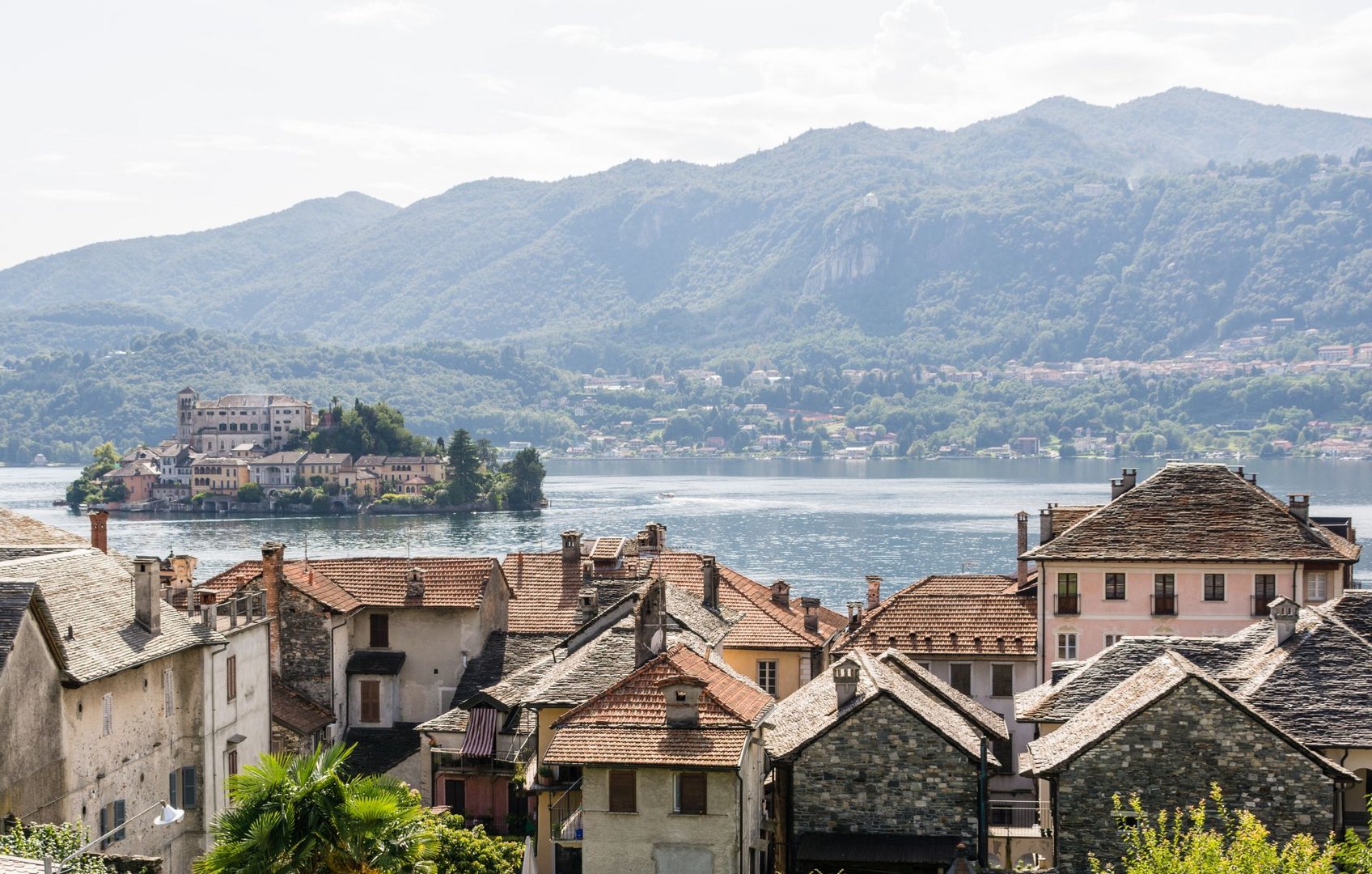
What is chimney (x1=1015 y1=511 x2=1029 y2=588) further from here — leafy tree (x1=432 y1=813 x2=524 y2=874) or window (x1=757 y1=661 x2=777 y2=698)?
leafy tree (x1=432 y1=813 x2=524 y2=874)

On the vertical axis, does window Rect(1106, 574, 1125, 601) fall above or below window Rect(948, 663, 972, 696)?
above

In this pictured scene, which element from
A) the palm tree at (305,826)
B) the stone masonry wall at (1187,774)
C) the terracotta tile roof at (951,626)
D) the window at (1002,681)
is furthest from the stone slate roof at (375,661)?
the stone masonry wall at (1187,774)

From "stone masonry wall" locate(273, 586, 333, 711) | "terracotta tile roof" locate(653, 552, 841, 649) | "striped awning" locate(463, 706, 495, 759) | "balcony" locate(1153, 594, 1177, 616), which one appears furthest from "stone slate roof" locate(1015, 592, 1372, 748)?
"stone masonry wall" locate(273, 586, 333, 711)

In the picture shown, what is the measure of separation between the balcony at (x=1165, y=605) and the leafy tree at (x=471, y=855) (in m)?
23.3

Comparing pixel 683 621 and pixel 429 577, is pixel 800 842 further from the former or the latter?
pixel 429 577

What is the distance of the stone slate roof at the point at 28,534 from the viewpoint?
47.6 metres

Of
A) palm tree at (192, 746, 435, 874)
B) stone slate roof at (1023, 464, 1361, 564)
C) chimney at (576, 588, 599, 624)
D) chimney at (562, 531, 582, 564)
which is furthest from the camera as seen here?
chimney at (562, 531, 582, 564)

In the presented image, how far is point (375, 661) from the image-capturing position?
5381cm

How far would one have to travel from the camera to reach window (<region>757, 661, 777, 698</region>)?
174ft

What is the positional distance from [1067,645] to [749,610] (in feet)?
31.0

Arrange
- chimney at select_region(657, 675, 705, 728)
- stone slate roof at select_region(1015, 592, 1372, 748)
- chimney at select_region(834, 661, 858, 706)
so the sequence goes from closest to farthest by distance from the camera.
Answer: chimney at select_region(657, 675, 705, 728)
stone slate roof at select_region(1015, 592, 1372, 748)
chimney at select_region(834, 661, 858, 706)

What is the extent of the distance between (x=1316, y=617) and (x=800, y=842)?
11666 mm

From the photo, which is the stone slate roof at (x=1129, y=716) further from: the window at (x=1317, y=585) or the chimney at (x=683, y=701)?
the window at (x=1317, y=585)

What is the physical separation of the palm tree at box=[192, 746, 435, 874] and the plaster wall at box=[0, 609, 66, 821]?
6167 millimetres
